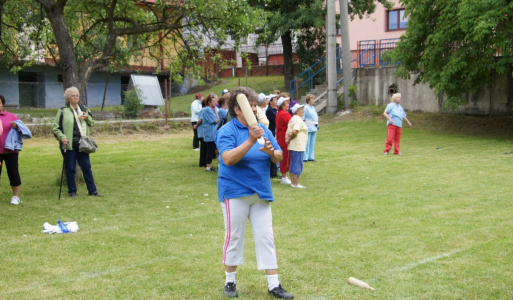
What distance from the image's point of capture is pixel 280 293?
4.75m

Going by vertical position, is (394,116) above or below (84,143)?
above

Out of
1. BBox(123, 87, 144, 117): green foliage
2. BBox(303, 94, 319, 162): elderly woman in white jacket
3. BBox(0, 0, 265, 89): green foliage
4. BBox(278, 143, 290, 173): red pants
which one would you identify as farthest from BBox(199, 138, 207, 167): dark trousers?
BBox(123, 87, 144, 117): green foliage

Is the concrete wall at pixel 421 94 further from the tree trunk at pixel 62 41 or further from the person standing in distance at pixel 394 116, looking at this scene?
the tree trunk at pixel 62 41

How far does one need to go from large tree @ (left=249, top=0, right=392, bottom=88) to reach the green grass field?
1516 cm

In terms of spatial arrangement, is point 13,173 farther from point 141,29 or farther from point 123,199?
point 141,29

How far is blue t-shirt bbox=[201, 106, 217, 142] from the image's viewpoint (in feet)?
41.9

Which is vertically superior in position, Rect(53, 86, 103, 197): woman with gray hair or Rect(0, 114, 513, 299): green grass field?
Rect(53, 86, 103, 197): woman with gray hair

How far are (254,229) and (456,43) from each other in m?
16.7

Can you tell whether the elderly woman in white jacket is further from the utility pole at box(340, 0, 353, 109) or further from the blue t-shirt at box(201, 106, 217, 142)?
the utility pole at box(340, 0, 353, 109)

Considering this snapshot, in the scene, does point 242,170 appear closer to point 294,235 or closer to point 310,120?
point 294,235

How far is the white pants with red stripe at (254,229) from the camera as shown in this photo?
476cm

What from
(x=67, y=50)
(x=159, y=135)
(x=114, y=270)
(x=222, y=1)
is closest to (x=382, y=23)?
(x=159, y=135)

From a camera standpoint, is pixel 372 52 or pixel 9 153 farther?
pixel 372 52

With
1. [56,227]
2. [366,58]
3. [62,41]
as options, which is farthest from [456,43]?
[56,227]
